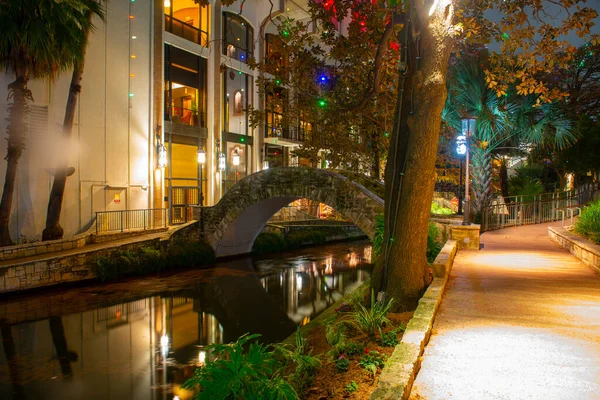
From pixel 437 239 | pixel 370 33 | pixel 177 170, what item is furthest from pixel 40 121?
pixel 437 239

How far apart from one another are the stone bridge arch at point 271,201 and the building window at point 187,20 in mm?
9498

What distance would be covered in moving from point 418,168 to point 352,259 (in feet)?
52.3

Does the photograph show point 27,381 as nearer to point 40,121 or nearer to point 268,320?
point 268,320

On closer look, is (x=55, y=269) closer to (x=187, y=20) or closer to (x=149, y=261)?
(x=149, y=261)

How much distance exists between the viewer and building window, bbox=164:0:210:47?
24.7m

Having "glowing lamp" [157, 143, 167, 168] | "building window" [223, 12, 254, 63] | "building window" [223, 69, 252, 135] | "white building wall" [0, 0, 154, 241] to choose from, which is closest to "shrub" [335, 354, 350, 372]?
"white building wall" [0, 0, 154, 241]

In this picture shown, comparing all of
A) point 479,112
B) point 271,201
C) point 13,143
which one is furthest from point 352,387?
point 479,112

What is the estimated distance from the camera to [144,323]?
13250mm

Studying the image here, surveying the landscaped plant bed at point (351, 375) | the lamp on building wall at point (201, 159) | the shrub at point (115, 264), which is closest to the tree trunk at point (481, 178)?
the lamp on building wall at point (201, 159)

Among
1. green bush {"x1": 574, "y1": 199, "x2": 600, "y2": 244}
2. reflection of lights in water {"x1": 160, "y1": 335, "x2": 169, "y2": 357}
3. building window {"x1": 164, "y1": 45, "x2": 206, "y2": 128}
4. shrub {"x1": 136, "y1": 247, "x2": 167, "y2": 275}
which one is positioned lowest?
reflection of lights in water {"x1": 160, "y1": 335, "x2": 169, "y2": 357}

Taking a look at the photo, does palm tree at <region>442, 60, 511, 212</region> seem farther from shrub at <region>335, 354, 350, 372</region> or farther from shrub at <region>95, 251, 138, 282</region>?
shrub at <region>335, 354, 350, 372</region>

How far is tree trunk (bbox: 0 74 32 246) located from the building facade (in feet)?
4.30

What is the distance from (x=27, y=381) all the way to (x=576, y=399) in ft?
29.8

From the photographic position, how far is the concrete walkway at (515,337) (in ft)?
14.8
